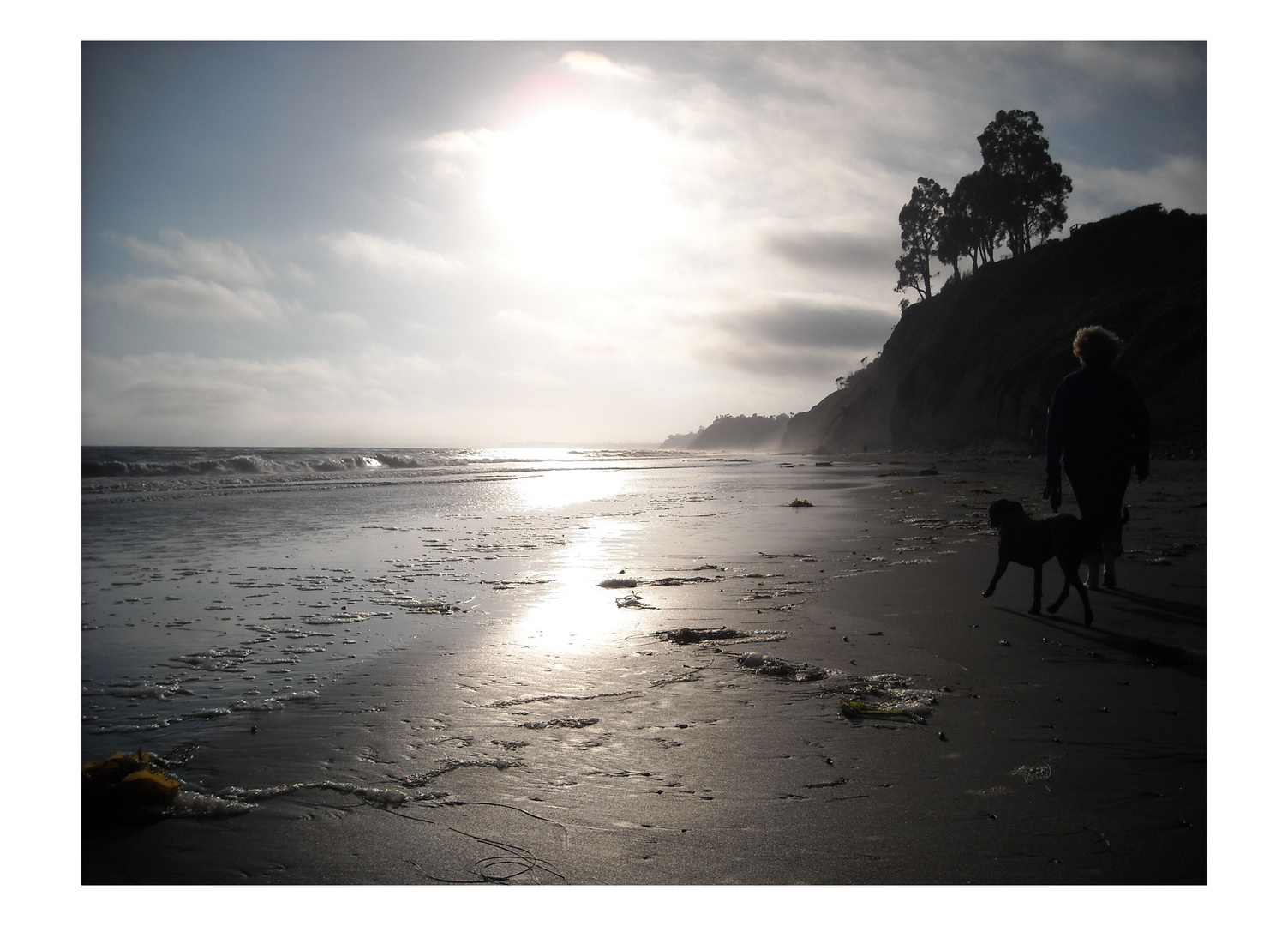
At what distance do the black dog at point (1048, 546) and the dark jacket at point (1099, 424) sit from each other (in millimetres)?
469

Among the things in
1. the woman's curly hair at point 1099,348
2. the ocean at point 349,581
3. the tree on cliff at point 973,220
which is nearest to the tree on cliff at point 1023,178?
the tree on cliff at point 973,220

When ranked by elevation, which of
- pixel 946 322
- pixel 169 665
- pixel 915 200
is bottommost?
pixel 169 665

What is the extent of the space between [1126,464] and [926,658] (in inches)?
102

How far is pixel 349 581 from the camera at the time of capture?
625 centimetres

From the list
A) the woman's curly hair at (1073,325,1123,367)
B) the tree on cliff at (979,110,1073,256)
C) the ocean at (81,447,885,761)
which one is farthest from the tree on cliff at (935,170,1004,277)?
the woman's curly hair at (1073,325,1123,367)

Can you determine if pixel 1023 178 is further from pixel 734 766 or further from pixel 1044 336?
pixel 734 766

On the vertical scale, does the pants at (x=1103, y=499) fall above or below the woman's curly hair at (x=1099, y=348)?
below

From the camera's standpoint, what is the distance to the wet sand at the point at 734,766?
6.57 ft

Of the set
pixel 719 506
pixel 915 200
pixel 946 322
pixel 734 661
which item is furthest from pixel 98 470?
pixel 915 200

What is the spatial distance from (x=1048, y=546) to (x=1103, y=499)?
84 cm

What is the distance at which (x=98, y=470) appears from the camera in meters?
26.3

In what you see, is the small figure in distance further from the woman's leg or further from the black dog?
the black dog

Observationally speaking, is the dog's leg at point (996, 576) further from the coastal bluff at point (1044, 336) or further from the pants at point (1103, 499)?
the coastal bluff at point (1044, 336)

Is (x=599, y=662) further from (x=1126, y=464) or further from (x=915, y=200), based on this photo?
(x=915, y=200)
